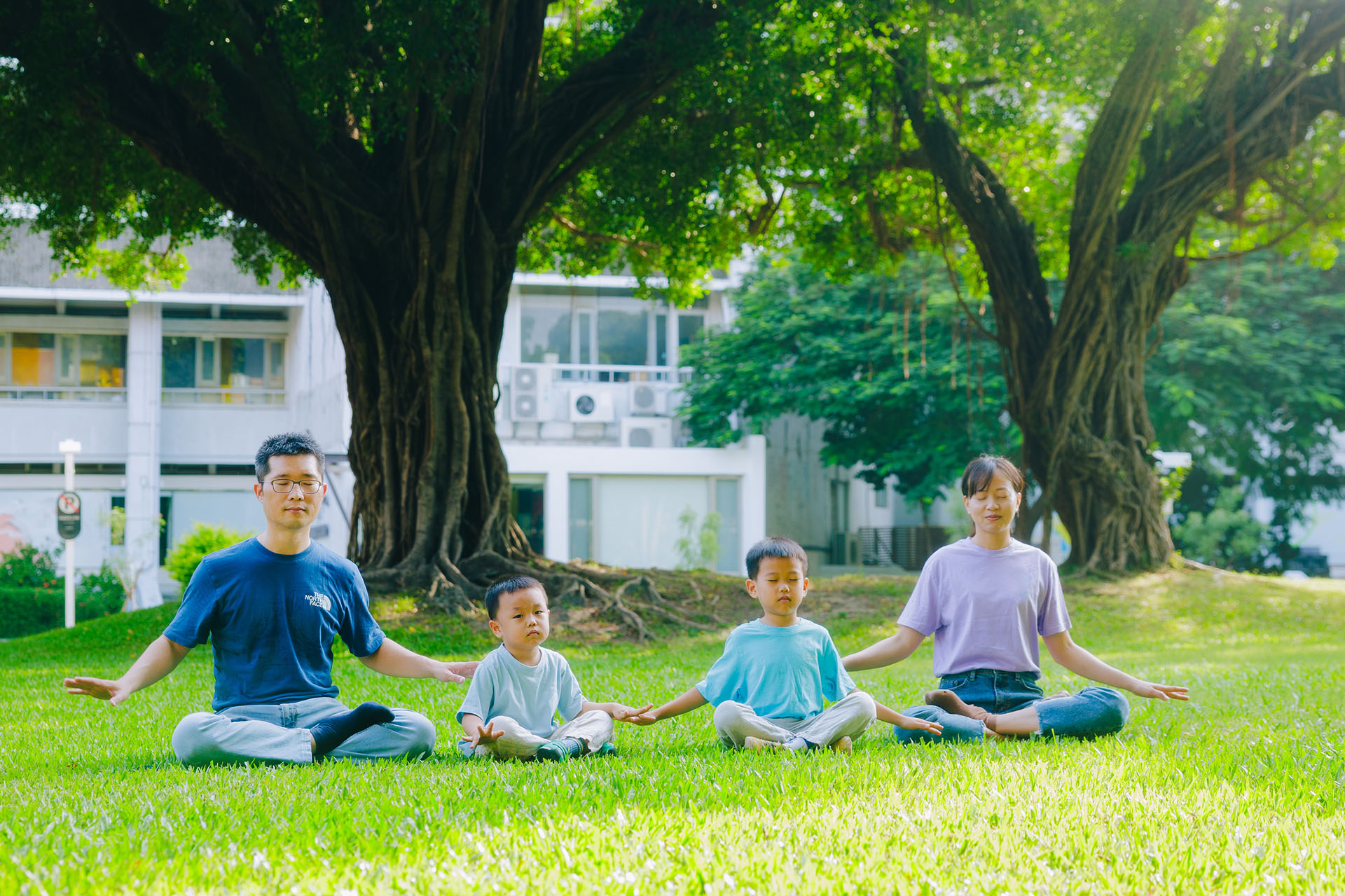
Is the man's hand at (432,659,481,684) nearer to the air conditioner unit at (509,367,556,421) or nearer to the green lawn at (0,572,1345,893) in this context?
the green lawn at (0,572,1345,893)

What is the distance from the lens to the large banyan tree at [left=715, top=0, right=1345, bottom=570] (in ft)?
46.0

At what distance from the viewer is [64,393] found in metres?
27.7

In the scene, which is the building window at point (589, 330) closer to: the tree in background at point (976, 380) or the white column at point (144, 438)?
the tree in background at point (976, 380)

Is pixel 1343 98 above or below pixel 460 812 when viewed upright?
above

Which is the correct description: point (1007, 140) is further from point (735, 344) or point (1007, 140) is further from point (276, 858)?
point (276, 858)

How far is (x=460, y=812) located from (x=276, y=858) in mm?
573

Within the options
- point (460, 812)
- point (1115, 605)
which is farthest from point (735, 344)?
point (460, 812)

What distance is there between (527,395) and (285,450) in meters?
22.4

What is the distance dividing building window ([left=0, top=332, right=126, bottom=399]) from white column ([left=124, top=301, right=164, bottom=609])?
47cm

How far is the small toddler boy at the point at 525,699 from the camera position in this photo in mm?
4469

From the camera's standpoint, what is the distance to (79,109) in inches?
460

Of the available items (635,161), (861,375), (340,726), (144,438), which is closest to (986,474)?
(340,726)

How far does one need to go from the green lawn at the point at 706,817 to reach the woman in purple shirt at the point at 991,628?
0.30m

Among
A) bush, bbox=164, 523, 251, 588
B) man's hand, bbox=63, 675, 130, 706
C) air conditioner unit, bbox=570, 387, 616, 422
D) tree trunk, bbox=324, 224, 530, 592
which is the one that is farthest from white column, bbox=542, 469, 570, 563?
man's hand, bbox=63, 675, 130, 706
